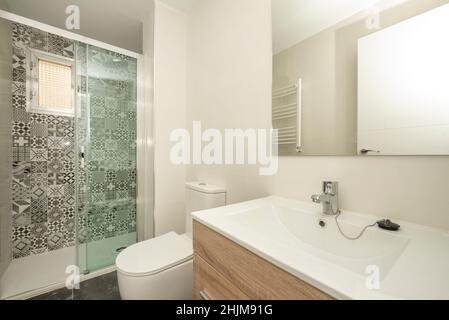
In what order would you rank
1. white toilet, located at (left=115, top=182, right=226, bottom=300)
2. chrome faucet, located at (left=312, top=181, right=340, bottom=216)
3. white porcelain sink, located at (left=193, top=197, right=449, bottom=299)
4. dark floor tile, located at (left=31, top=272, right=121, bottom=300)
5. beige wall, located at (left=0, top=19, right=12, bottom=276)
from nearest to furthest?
white porcelain sink, located at (left=193, top=197, right=449, bottom=299), chrome faucet, located at (left=312, top=181, right=340, bottom=216), white toilet, located at (left=115, top=182, right=226, bottom=300), dark floor tile, located at (left=31, top=272, right=121, bottom=300), beige wall, located at (left=0, top=19, right=12, bottom=276)

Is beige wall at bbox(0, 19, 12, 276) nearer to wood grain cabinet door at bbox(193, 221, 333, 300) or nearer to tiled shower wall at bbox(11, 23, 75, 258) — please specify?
tiled shower wall at bbox(11, 23, 75, 258)

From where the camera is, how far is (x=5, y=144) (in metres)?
1.58

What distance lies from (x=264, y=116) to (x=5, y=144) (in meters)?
2.04

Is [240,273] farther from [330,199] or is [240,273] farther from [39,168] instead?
[39,168]

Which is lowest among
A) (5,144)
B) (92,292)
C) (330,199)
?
(92,292)

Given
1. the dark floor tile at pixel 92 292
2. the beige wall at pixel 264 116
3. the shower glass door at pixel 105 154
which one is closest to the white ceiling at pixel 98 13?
the shower glass door at pixel 105 154

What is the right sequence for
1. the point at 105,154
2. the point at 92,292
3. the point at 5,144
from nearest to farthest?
the point at 92,292
the point at 5,144
the point at 105,154

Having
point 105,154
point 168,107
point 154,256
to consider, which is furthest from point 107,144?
point 154,256

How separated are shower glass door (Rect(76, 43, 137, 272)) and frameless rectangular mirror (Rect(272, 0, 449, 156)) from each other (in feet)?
4.52

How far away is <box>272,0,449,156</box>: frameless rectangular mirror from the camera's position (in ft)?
2.08

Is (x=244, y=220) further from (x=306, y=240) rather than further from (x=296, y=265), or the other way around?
(x=296, y=265)

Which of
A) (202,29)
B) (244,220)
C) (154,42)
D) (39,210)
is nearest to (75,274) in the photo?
(39,210)

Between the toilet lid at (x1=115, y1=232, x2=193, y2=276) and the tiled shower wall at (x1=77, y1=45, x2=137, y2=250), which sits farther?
the tiled shower wall at (x1=77, y1=45, x2=137, y2=250)

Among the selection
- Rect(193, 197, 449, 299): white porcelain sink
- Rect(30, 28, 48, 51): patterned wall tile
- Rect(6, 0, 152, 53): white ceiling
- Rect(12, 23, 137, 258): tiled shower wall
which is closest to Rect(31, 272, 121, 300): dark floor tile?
Rect(12, 23, 137, 258): tiled shower wall
